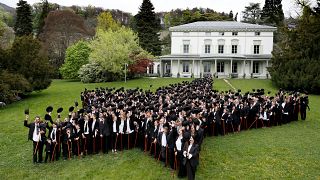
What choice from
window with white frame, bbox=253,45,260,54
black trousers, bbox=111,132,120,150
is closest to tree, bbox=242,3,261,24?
window with white frame, bbox=253,45,260,54

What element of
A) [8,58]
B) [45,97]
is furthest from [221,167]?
[8,58]

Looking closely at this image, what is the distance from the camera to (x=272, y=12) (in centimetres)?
7862

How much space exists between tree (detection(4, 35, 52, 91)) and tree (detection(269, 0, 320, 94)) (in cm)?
2418

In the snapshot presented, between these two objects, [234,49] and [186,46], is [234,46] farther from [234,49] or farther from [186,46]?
[186,46]

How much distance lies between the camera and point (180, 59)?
55.5 meters

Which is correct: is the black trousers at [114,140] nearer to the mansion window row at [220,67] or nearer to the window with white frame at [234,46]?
the mansion window row at [220,67]

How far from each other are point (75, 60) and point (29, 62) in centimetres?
1999

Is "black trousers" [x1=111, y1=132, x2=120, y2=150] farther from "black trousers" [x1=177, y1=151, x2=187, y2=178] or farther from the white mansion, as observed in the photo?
the white mansion

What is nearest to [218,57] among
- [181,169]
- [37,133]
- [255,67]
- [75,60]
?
[255,67]

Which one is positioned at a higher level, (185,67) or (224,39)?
(224,39)

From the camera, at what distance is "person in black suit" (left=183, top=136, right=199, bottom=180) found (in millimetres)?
10844

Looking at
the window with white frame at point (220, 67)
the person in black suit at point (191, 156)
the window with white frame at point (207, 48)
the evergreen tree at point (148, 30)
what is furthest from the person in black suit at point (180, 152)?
the evergreen tree at point (148, 30)

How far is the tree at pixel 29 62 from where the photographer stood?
3491 cm

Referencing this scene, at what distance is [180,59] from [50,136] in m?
42.7
